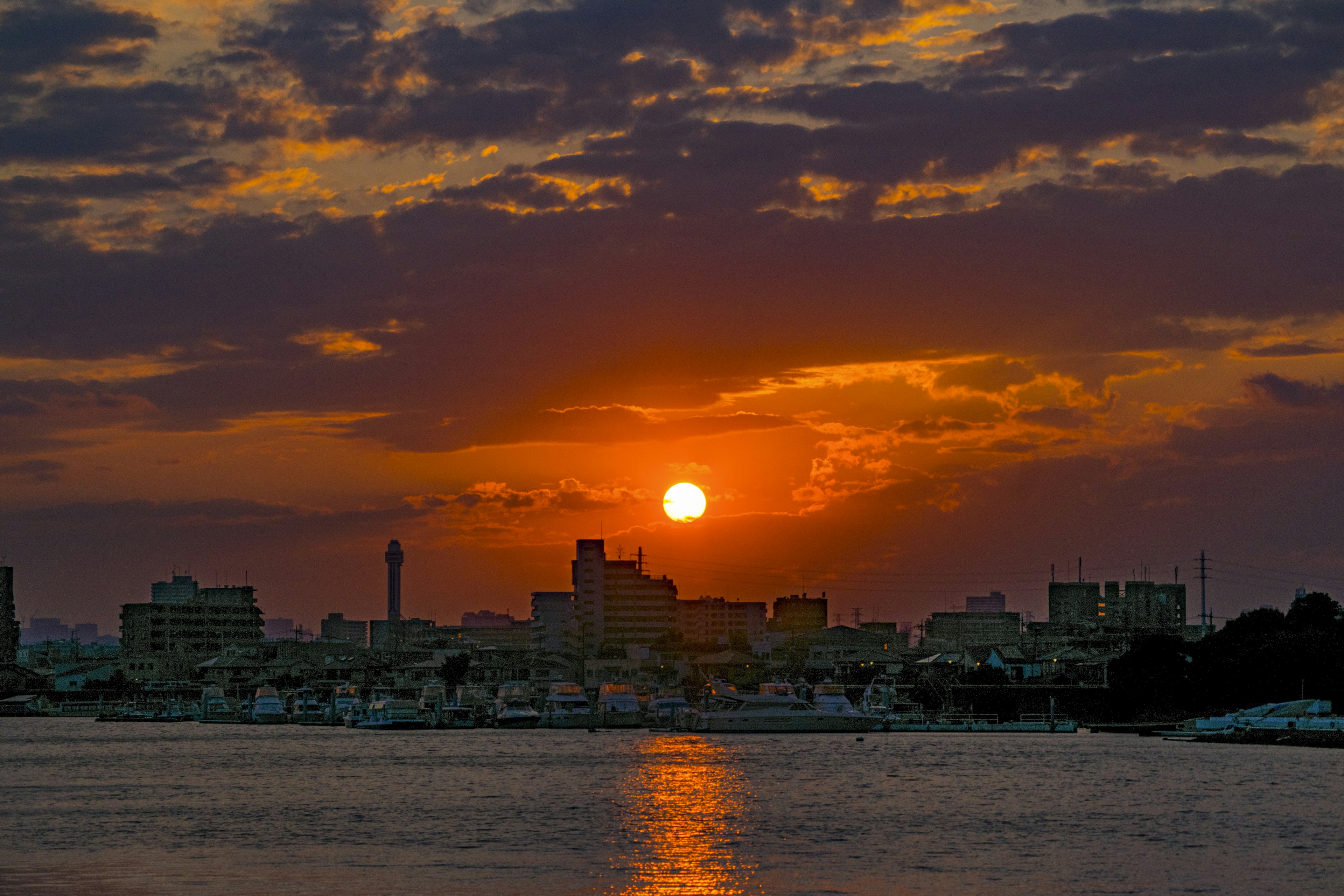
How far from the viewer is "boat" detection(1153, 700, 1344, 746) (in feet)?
415

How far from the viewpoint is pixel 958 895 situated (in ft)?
154

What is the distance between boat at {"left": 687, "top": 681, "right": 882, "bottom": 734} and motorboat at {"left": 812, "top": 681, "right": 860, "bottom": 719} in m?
0.52

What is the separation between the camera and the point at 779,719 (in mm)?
151875

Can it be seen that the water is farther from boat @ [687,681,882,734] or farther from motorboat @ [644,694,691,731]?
motorboat @ [644,694,691,731]

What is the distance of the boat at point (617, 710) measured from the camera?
17312 cm

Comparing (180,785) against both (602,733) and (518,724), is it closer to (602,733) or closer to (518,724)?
(602,733)

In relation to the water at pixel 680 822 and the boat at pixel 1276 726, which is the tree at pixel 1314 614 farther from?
the water at pixel 680 822

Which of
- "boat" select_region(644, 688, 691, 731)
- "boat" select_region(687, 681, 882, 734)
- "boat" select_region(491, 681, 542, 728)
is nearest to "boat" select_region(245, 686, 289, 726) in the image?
"boat" select_region(491, 681, 542, 728)

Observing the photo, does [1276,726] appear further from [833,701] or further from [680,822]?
[680,822]

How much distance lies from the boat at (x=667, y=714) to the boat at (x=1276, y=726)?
49.9 metres

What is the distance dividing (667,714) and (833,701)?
22.3 meters

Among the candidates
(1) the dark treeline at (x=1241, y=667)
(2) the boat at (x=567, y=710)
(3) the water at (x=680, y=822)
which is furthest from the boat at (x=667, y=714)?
(1) the dark treeline at (x=1241, y=667)

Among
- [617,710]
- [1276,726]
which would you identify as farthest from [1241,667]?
[617,710]

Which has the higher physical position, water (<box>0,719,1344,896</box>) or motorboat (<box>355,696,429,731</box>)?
water (<box>0,719,1344,896</box>)
